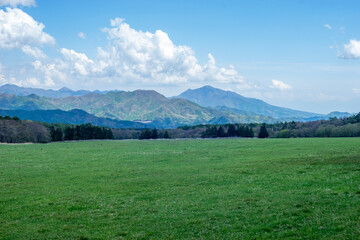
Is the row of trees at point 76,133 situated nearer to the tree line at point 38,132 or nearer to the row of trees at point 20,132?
the tree line at point 38,132

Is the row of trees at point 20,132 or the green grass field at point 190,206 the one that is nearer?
the green grass field at point 190,206

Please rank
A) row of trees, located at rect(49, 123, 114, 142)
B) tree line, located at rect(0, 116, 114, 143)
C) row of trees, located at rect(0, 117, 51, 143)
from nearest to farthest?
row of trees, located at rect(0, 117, 51, 143) → tree line, located at rect(0, 116, 114, 143) → row of trees, located at rect(49, 123, 114, 142)

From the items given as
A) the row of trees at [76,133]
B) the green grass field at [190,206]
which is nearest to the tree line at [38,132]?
the row of trees at [76,133]

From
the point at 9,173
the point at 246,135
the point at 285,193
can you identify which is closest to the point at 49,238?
the point at 285,193

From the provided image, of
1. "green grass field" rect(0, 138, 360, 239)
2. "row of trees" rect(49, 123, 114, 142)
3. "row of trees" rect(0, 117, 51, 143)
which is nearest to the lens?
"green grass field" rect(0, 138, 360, 239)

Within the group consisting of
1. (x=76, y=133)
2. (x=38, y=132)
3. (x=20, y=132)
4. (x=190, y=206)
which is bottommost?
(x=190, y=206)

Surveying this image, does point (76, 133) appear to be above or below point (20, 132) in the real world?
below

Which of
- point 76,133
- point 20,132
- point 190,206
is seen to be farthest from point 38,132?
point 190,206

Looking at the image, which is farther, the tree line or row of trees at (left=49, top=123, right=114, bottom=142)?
row of trees at (left=49, top=123, right=114, bottom=142)

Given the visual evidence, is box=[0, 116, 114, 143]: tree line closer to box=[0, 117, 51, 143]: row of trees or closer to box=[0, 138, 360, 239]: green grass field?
box=[0, 117, 51, 143]: row of trees

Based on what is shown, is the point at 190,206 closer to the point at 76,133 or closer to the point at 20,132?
the point at 20,132

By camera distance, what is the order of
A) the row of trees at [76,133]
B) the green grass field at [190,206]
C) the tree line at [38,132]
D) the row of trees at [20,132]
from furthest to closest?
the row of trees at [76,133] → the tree line at [38,132] → the row of trees at [20,132] → the green grass field at [190,206]

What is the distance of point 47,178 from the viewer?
36.6m

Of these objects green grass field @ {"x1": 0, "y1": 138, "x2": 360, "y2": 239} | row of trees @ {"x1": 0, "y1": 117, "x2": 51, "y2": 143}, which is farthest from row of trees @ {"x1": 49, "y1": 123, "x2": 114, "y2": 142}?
green grass field @ {"x1": 0, "y1": 138, "x2": 360, "y2": 239}
